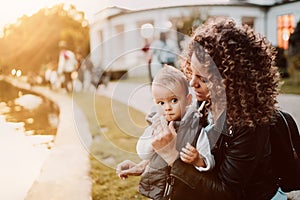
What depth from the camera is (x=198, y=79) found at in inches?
61.2

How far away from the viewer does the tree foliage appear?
1769 millimetres

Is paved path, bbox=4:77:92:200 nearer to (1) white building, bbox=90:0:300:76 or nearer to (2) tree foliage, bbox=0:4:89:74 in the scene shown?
(2) tree foliage, bbox=0:4:89:74

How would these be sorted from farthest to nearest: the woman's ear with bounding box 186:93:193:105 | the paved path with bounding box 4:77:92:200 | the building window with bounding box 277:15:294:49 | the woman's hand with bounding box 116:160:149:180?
the building window with bounding box 277:15:294:49
the paved path with bounding box 4:77:92:200
the woman's hand with bounding box 116:160:149:180
the woman's ear with bounding box 186:93:193:105

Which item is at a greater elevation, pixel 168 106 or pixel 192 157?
pixel 168 106

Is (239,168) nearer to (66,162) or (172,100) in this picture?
(172,100)

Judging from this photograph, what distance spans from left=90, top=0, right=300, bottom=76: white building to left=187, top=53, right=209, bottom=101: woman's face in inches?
9.0

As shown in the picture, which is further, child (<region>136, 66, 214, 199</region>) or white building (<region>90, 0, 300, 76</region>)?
white building (<region>90, 0, 300, 76</region>)

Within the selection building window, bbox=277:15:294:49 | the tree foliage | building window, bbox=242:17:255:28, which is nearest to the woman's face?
building window, bbox=242:17:255:28

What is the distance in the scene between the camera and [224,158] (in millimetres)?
1518

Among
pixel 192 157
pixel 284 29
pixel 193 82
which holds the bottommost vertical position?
pixel 192 157

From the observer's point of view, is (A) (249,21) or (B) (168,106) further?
(A) (249,21)

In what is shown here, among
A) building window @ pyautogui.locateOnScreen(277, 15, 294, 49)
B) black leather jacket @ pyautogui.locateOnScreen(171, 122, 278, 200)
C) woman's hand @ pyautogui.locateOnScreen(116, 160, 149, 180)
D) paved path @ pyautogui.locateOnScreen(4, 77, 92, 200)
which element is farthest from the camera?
building window @ pyautogui.locateOnScreen(277, 15, 294, 49)

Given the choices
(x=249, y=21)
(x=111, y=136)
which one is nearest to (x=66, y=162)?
(x=111, y=136)

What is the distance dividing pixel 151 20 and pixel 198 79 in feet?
1.35
